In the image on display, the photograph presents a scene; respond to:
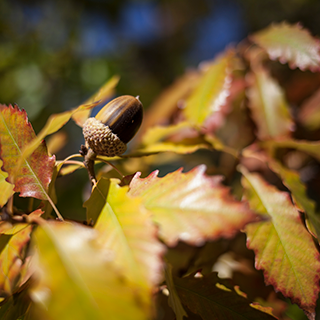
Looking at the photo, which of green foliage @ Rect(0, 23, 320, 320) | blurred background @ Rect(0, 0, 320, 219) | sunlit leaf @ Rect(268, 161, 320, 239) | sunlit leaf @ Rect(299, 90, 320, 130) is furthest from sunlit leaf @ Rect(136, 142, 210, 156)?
blurred background @ Rect(0, 0, 320, 219)

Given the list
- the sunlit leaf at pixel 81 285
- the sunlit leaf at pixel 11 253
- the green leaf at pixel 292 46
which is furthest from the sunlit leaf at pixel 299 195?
the sunlit leaf at pixel 11 253

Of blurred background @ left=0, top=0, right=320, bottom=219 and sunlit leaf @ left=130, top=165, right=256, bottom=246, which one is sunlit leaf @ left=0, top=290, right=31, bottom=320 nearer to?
sunlit leaf @ left=130, top=165, right=256, bottom=246

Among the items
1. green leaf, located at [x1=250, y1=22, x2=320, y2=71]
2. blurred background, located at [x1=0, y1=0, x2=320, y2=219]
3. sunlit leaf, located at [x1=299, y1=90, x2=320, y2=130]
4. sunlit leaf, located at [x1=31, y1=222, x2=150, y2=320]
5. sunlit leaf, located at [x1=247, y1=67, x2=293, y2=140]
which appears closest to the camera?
sunlit leaf, located at [x1=31, y1=222, x2=150, y2=320]

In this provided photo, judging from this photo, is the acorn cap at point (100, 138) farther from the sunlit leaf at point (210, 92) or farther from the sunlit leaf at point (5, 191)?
the sunlit leaf at point (210, 92)

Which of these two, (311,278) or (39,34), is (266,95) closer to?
(311,278)

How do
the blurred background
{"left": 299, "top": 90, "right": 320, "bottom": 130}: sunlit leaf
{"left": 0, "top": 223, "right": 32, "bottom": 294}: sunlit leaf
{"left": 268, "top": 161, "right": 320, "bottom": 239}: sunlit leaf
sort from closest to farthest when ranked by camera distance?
{"left": 0, "top": 223, "right": 32, "bottom": 294}: sunlit leaf
{"left": 268, "top": 161, "right": 320, "bottom": 239}: sunlit leaf
{"left": 299, "top": 90, "right": 320, "bottom": 130}: sunlit leaf
the blurred background

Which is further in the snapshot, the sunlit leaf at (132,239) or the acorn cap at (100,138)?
the acorn cap at (100,138)

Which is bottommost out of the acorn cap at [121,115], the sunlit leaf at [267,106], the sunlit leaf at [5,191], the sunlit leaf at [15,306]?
the sunlit leaf at [267,106]
